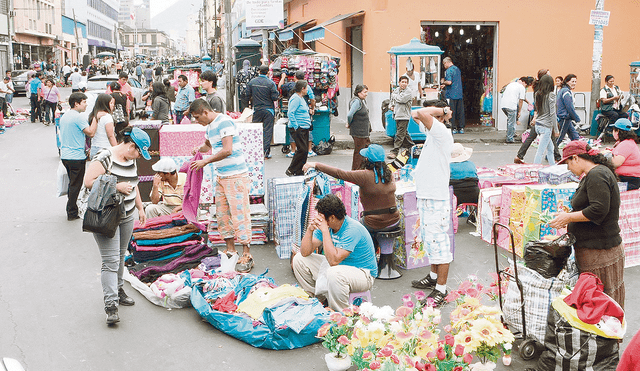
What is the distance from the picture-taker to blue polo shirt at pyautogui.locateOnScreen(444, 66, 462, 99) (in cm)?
1653

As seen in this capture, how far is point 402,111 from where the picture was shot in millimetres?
13438

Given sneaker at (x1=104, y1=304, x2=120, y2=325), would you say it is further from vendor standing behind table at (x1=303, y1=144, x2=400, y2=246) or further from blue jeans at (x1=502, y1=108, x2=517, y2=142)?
blue jeans at (x1=502, y1=108, x2=517, y2=142)

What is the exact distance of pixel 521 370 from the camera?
467cm

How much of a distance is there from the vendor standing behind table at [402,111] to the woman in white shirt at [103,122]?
6551 mm

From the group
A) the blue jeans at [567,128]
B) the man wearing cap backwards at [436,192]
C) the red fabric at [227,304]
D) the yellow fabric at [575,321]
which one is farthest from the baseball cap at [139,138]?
the blue jeans at [567,128]

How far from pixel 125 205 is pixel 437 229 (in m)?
2.94

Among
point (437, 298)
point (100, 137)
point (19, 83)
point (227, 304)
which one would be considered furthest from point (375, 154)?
point (19, 83)

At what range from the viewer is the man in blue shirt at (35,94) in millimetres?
21766

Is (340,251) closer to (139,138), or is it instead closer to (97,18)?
(139,138)

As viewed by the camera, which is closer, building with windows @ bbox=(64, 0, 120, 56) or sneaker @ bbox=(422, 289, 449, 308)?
sneaker @ bbox=(422, 289, 449, 308)

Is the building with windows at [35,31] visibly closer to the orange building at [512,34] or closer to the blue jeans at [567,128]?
the orange building at [512,34]

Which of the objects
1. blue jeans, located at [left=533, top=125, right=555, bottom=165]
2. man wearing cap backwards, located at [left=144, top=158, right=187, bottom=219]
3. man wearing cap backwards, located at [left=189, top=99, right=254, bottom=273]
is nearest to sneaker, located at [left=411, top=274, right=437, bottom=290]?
man wearing cap backwards, located at [left=189, top=99, right=254, bottom=273]

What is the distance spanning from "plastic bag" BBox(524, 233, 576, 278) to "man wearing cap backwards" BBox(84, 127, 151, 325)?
3.49m

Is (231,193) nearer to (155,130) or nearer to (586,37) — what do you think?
(155,130)
